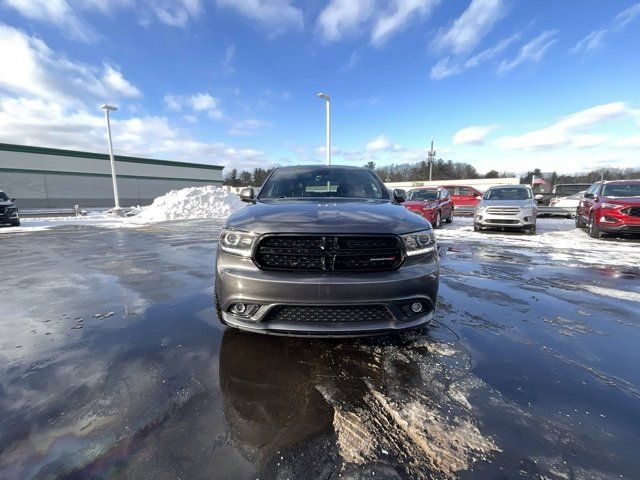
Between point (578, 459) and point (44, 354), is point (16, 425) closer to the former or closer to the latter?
point (44, 354)

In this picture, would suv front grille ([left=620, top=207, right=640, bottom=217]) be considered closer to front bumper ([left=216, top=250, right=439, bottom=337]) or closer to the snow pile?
front bumper ([left=216, top=250, right=439, bottom=337])

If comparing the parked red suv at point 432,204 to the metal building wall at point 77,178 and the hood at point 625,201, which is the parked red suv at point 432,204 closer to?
the hood at point 625,201

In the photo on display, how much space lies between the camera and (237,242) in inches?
102

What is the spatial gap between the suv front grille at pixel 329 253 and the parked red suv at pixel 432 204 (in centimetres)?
989

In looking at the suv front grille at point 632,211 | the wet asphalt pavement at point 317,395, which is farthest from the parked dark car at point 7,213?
the suv front grille at point 632,211

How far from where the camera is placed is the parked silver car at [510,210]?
35.4 ft

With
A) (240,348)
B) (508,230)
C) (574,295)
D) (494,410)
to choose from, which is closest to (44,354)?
(240,348)

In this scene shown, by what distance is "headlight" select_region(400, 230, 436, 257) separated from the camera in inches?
101

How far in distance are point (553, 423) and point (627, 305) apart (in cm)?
325

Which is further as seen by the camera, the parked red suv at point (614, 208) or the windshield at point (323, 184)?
the parked red suv at point (614, 208)

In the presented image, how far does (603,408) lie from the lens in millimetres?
2053

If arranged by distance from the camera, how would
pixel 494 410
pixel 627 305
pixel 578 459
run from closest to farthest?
pixel 578 459 < pixel 494 410 < pixel 627 305

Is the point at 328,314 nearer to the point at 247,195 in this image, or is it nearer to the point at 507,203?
the point at 247,195

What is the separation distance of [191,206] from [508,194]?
18129mm
